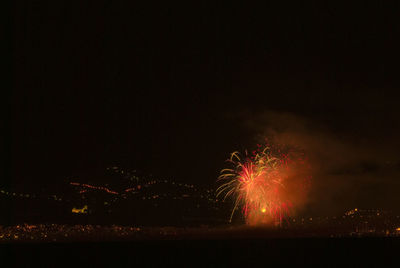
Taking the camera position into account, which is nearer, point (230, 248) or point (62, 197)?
point (230, 248)

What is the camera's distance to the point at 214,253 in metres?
11.4

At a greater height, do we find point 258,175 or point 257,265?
point 258,175

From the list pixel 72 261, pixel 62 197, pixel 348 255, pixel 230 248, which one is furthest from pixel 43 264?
pixel 62 197

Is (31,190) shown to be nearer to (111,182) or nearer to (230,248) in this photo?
(111,182)

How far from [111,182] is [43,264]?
121 metres

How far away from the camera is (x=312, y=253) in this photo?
38.4ft

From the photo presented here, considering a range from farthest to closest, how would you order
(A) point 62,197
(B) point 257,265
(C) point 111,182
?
1. (C) point 111,182
2. (A) point 62,197
3. (B) point 257,265

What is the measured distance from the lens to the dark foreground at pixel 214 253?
36.0ft

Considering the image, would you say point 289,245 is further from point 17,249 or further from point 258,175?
point 258,175

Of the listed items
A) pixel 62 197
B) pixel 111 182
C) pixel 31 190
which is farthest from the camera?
pixel 111 182

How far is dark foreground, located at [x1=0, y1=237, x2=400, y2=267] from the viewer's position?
11.0 meters

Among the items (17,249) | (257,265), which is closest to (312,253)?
(257,265)

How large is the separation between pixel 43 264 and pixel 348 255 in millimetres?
7791

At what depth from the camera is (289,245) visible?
12.0m
